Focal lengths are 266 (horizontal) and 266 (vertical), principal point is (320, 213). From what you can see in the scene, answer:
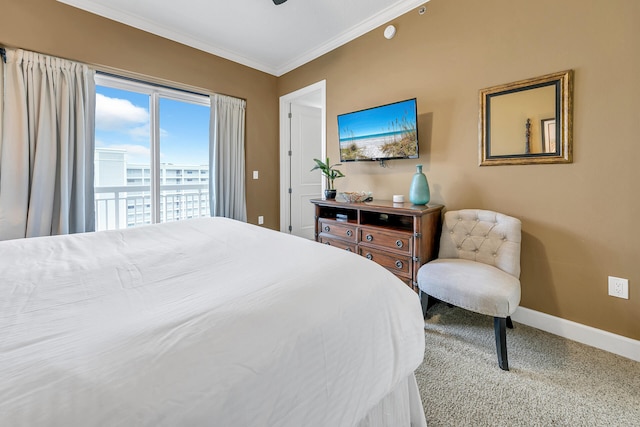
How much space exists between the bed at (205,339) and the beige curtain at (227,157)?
2352 mm

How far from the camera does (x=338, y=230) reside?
2.80 m

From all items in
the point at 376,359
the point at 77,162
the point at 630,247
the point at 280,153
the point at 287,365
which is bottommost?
the point at 376,359

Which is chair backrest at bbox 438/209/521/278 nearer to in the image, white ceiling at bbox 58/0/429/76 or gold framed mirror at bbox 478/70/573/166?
gold framed mirror at bbox 478/70/573/166

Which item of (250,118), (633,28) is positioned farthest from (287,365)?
(250,118)

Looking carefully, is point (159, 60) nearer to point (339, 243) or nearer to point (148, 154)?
point (148, 154)

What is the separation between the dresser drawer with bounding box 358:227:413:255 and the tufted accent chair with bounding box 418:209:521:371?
266 mm

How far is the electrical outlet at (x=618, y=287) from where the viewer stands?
1715mm

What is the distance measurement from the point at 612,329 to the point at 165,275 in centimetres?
270

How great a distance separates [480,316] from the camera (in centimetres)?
220

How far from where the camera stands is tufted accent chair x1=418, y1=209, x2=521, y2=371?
1.61m

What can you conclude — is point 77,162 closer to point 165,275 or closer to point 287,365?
point 165,275

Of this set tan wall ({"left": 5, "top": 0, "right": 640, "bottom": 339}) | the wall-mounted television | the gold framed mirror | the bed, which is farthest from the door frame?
the bed

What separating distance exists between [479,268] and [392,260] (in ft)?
2.23

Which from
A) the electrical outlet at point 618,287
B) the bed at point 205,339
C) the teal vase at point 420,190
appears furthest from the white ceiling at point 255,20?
the electrical outlet at point 618,287
